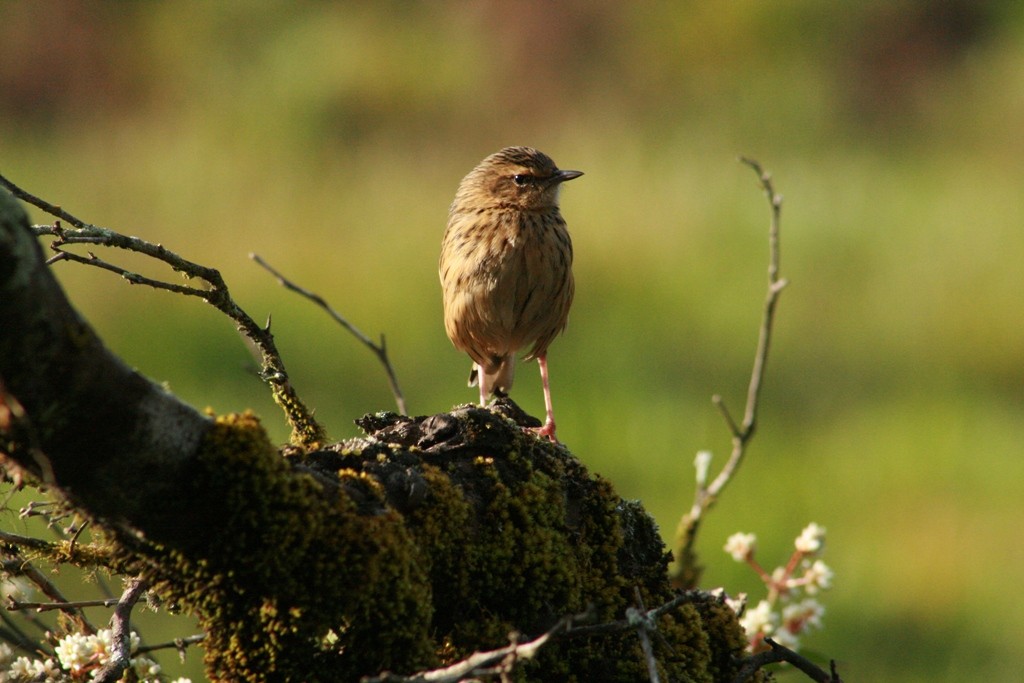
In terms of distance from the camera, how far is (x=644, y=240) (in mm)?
9703

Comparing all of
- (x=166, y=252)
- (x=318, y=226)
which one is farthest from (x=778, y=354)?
(x=166, y=252)

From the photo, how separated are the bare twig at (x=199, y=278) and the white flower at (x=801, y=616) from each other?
168 cm

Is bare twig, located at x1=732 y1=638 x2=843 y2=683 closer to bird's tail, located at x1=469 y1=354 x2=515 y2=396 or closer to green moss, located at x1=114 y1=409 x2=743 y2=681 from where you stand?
green moss, located at x1=114 y1=409 x2=743 y2=681

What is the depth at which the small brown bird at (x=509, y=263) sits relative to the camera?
5.23 meters

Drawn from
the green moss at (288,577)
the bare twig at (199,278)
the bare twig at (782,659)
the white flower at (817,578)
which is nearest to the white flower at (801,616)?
the white flower at (817,578)

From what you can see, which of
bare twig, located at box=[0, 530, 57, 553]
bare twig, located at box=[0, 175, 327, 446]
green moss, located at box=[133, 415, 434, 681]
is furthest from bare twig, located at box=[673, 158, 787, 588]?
bare twig, located at box=[0, 530, 57, 553]

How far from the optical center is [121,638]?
8.68 ft

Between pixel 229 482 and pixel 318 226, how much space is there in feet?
27.5

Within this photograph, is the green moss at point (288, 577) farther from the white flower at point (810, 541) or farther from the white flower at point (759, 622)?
the white flower at point (810, 541)

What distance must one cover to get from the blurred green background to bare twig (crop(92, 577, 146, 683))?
401 cm

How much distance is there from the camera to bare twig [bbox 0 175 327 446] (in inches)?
118

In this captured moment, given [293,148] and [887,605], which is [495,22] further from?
[887,605]

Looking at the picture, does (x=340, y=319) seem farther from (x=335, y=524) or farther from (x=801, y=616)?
(x=801, y=616)

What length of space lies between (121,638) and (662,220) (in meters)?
7.77
